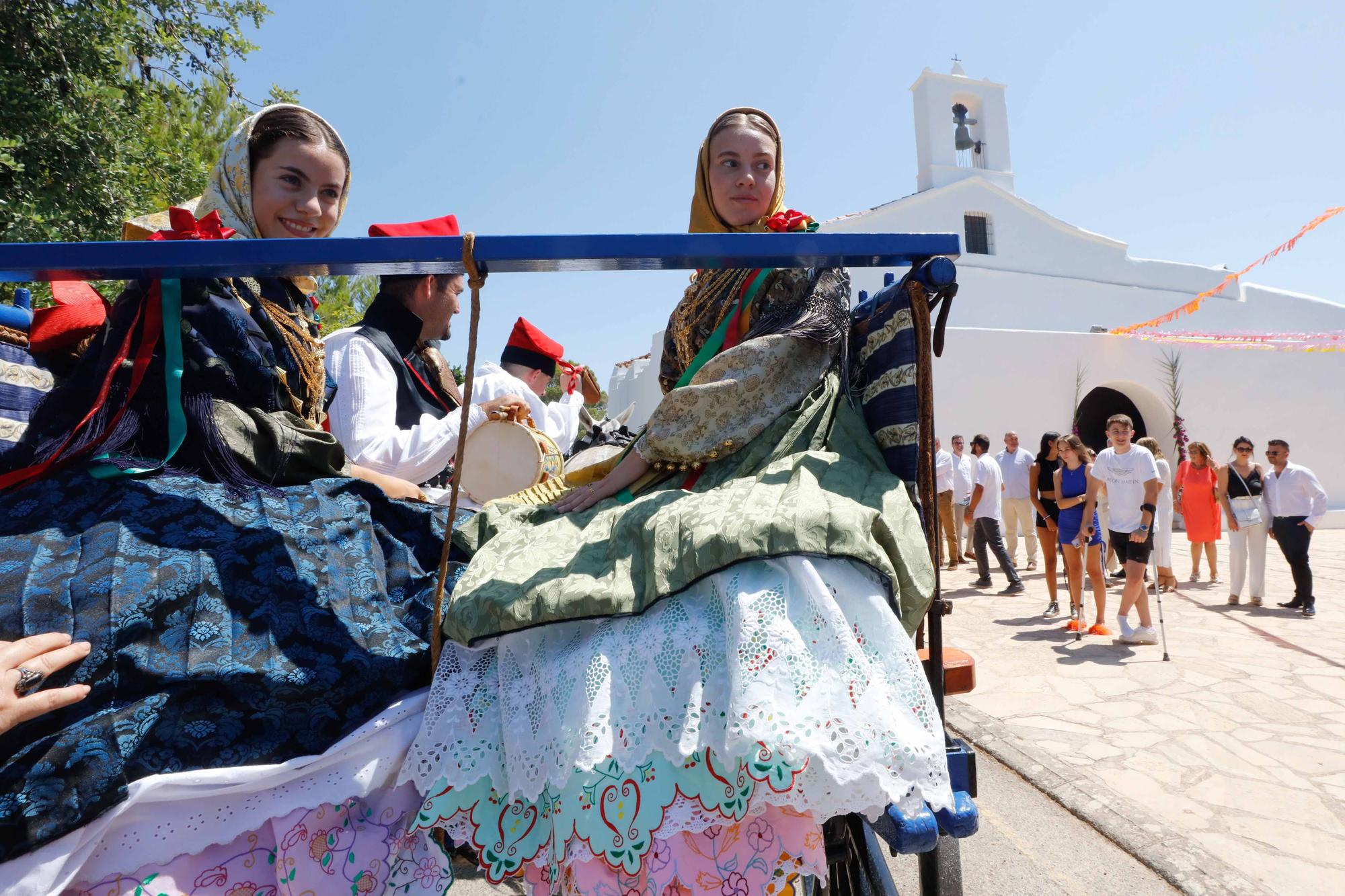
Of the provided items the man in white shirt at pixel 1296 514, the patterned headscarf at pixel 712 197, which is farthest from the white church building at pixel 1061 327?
the patterned headscarf at pixel 712 197

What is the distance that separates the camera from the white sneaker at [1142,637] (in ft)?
19.7

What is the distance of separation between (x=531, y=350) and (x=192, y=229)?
8.72 ft

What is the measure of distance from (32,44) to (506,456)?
6.63 meters

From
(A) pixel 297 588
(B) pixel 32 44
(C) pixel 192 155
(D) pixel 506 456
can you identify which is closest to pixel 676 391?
(D) pixel 506 456

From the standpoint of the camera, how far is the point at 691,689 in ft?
3.58

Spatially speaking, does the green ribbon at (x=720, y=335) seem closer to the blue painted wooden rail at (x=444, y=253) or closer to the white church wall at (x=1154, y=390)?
the blue painted wooden rail at (x=444, y=253)

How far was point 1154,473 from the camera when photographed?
6145 millimetres

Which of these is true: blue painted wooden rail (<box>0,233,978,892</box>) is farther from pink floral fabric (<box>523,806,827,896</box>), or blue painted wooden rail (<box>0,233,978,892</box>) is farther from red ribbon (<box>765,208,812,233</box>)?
red ribbon (<box>765,208,812,233</box>)

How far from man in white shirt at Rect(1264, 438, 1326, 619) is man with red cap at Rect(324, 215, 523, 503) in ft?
26.5

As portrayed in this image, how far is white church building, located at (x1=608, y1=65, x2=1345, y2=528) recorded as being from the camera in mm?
14180

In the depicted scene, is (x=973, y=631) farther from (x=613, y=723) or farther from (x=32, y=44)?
(x=32, y=44)

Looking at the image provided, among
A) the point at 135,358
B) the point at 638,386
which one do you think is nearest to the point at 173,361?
the point at 135,358

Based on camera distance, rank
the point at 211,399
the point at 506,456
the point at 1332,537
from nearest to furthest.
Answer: the point at 211,399 → the point at 506,456 → the point at 1332,537

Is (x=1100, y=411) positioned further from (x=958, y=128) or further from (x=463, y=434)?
(x=463, y=434)
